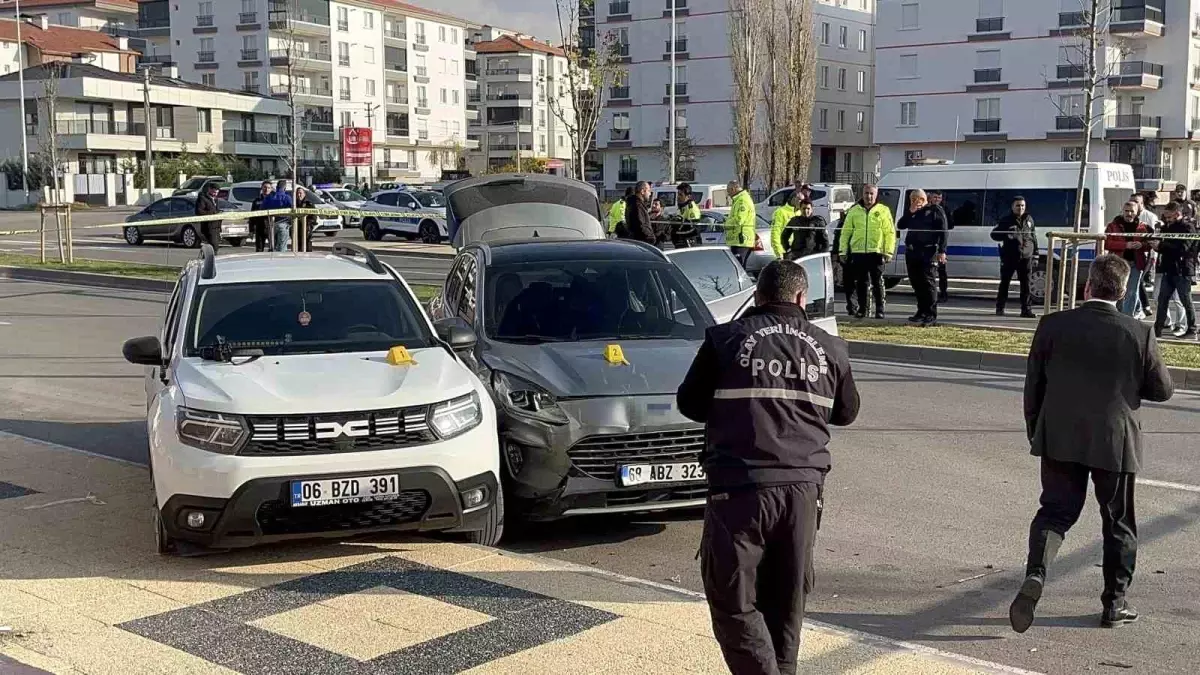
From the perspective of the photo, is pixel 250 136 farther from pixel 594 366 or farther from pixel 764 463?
pixel 764 463

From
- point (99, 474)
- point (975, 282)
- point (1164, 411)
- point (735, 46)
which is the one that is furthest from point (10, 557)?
point (735, 46)

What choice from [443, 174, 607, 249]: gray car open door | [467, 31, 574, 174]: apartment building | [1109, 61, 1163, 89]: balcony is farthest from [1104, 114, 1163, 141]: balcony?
[467, 31, 574, 174]: apartment building

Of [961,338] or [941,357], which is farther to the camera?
[961,338]

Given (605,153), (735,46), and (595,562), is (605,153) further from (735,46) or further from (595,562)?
(595,562)

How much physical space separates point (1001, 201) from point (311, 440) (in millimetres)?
18898

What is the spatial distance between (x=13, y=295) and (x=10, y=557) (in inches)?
696

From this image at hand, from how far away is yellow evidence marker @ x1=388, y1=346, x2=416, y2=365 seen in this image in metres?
7.03

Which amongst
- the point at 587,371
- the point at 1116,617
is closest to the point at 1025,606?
the point at 1116,617

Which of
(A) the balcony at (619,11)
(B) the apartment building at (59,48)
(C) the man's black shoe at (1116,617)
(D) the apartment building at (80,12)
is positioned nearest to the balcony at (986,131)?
(A) the balcony at (619,11)

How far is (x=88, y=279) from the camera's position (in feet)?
81.7

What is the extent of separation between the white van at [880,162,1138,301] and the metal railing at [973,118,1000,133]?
139ft

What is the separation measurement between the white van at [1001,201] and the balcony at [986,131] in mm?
42381

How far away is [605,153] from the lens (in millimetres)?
81125

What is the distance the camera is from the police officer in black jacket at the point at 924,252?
56.6 ft
